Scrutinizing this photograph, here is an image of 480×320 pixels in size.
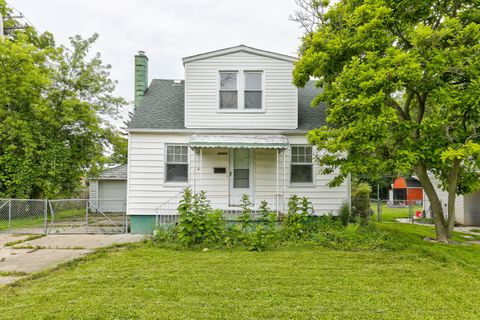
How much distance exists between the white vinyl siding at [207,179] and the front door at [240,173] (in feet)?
0.48

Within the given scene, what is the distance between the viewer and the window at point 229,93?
9.88m

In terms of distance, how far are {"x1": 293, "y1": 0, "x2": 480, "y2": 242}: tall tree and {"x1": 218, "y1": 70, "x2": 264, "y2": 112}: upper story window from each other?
237 cm

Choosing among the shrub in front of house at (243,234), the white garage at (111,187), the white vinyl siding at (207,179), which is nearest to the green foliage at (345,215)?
the white vinyl siding at (207,179)

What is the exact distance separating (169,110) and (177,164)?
2140mm

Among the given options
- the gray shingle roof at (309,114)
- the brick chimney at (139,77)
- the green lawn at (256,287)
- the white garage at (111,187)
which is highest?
the brick chimney at (139,77)

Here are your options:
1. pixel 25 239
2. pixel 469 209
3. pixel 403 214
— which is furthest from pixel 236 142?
pixel 403 214

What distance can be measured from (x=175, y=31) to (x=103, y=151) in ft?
25.3

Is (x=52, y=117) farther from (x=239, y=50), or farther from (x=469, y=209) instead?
(x=469, y=209)

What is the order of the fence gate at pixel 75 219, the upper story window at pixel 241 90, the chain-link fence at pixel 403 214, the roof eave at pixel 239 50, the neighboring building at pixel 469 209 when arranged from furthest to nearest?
the chain-link fence at pixel 403 214, the neighboring building at pixel 469 209, the upper story window at pixel 241 90, the roof eave at pixel 239 50, the fence gate at pixel 75 219

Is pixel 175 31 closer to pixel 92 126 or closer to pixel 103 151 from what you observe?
pixel 92 126

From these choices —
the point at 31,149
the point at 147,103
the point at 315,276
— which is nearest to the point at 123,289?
the point at 315,276

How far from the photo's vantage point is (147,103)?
35.4ft

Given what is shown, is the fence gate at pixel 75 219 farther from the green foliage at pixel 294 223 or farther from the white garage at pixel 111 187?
the white garage at pixel 111 187

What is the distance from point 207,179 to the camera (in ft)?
31.9
